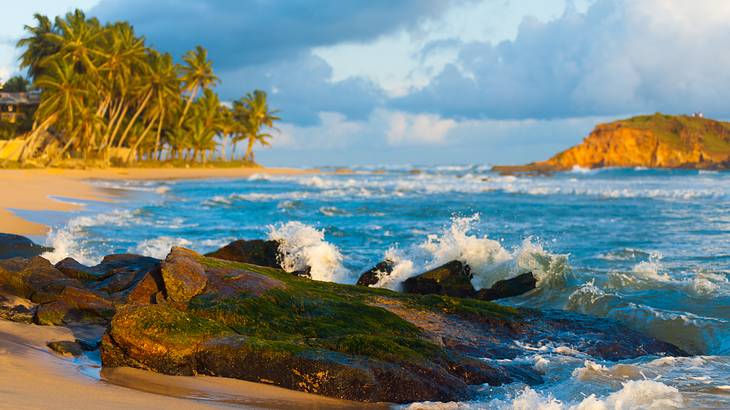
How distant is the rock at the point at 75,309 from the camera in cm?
654

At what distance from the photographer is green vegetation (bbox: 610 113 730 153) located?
363ft

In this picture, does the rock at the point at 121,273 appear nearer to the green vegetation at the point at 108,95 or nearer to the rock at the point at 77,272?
the rock at the point at 77,272

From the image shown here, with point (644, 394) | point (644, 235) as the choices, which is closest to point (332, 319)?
point (644, 394)

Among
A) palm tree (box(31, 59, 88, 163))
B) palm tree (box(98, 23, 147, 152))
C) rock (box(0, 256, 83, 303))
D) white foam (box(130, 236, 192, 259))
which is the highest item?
palm tree (box(98, 23, 147, 152))

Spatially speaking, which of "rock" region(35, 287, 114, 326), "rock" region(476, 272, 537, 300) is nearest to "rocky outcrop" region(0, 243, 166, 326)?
"rock" region(35, 287, 114, 326)

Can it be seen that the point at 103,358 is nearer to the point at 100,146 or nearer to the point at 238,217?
the point at 238,217

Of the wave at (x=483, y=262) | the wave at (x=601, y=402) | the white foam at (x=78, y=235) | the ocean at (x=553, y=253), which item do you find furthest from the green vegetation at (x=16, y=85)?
the wave at (x=601, y=402)

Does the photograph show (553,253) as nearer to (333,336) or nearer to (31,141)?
(333,336)

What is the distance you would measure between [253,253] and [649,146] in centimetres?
10949

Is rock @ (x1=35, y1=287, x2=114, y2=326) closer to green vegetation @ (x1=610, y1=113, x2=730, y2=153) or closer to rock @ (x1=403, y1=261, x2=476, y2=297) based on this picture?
rock @ (x1=403, y1=261, x2=476, y2=297)

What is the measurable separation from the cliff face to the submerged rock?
102m

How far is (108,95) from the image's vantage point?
5994 centimetres

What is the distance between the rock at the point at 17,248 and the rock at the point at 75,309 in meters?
3.76

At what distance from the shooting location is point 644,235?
59.1ft
